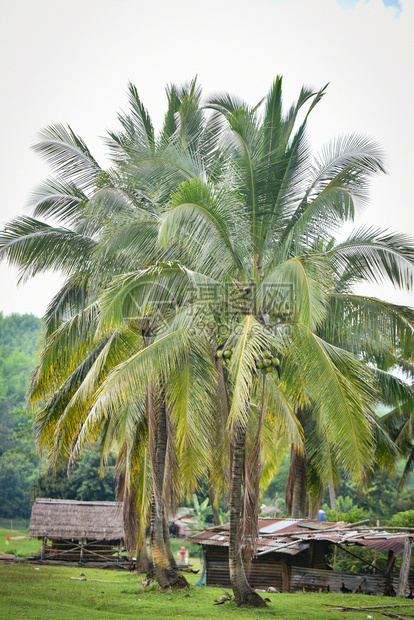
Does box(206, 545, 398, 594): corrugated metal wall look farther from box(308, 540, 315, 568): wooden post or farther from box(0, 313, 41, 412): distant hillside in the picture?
box(0, 313, 41, 412): distant hillside

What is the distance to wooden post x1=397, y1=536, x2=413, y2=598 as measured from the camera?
1152 centimetres

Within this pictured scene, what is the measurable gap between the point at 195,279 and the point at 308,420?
843cm

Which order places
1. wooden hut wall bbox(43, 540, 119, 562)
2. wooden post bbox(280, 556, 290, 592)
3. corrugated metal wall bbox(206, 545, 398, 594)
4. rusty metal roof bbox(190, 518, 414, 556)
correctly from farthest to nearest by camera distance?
wooden hut wall bbox(43, 540, 119, 562), wooden post bbox(280, 556, 290, 592), corrugated metal wall bbox(206, 545, 398, 594), rusty metal roof bbox(190, 518, 414, 556)

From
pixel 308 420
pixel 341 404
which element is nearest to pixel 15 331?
pixel 308 420

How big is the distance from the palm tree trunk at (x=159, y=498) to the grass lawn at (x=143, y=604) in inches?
13.5

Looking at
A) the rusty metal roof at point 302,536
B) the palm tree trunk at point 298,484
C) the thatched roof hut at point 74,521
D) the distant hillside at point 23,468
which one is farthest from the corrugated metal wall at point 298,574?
the thatched roof hut at point 74,521

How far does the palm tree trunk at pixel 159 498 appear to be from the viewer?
10900 mm

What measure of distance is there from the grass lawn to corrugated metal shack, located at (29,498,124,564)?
8340 mm

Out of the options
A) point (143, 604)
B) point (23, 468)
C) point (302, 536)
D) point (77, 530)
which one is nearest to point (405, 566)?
point (302, 536)

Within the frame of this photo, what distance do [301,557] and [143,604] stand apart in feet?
17.9

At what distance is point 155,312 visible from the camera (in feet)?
35.4

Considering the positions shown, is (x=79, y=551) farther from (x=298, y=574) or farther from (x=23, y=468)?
(x=23, y=468)

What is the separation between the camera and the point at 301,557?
47.1 feet

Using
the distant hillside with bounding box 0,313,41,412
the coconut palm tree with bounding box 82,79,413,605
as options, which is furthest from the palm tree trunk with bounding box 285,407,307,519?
the distant hillside with bounding box 0,313,41,412
